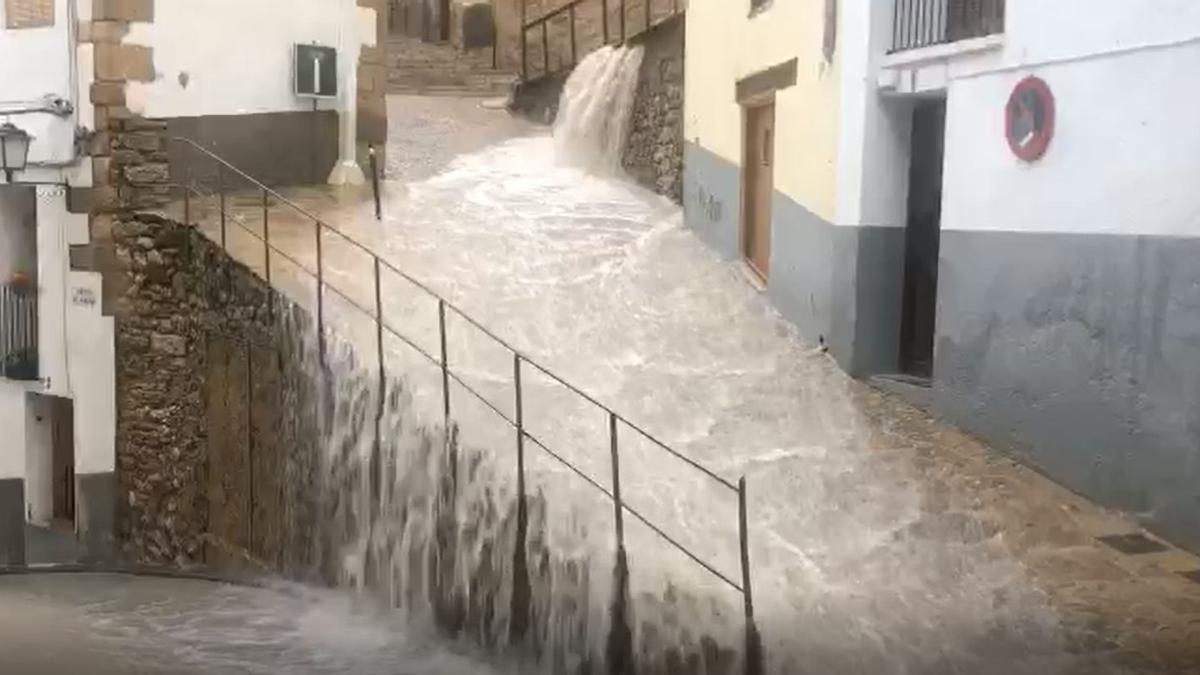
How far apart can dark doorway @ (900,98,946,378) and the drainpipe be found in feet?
15.2

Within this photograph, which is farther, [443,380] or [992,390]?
[443,380]

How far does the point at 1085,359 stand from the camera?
193 inches

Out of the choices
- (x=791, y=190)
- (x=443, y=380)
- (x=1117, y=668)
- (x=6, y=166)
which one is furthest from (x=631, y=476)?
(x=6, y=166)

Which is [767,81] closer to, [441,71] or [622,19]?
[622,19]

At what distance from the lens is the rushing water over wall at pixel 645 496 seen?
13.6 ft

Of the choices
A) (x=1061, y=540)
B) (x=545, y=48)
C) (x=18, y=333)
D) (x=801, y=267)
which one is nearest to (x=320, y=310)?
(x=801, y=267)

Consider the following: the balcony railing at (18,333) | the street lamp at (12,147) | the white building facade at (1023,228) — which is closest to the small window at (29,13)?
the street lamp at (12,147)

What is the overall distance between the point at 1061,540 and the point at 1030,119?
167 cm

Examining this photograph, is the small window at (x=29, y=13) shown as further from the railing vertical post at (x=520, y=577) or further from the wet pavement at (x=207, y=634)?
the railing vertical post at (x=520, y=577)

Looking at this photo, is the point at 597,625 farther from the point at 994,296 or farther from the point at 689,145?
the point at 689,145

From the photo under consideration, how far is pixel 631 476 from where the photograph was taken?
5262mm

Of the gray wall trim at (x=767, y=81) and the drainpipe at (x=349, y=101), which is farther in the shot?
the drainpipe at (x=349, y=101)

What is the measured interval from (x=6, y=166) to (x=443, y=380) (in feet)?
11.8

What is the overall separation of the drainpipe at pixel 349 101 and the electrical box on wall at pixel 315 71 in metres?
0.16
